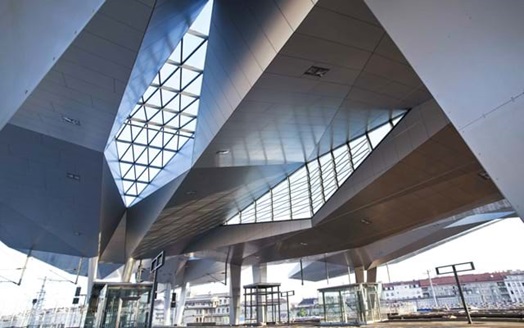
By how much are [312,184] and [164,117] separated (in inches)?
471

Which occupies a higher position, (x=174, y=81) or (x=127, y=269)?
(x=174, y=81)

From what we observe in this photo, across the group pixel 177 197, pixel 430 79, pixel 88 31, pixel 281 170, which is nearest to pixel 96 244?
pixel 177 197

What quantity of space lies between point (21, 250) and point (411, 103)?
39512 mm

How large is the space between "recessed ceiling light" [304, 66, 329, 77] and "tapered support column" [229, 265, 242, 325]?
110ft

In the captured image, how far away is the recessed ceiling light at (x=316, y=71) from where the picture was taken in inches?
388

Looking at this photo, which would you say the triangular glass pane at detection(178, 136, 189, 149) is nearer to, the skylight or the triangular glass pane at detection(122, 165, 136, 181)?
the skylight

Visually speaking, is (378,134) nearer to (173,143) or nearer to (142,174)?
(173,143)

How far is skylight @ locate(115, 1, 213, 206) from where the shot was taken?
15195mm

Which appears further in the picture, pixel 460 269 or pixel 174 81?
pixel 174 81

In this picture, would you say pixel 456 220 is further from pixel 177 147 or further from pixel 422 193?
pixel 177 147

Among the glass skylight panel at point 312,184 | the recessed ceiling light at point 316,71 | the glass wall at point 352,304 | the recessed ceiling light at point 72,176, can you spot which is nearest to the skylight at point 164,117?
the recessed ceiling light at point 72,176

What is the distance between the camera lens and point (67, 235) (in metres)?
25.6

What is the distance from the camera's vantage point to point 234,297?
123ft

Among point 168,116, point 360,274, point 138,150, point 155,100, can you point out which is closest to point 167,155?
point 138,150
